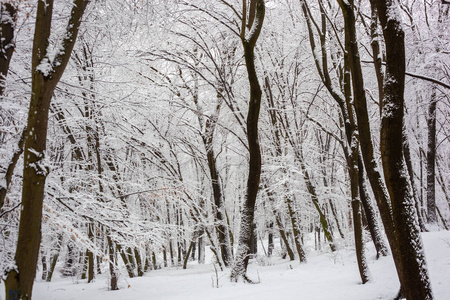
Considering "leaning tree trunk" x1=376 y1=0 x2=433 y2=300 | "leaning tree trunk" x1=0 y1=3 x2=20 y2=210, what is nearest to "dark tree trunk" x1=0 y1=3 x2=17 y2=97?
"leaning tree trunk" x1=0 y1=3 x2=20 y2=210

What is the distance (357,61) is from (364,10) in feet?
24.0

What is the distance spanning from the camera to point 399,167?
10.4ft

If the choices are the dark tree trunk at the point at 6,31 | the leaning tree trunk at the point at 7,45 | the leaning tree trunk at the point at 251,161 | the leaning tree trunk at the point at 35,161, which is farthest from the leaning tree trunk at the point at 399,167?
the dark tree trunk at the point at 6,31

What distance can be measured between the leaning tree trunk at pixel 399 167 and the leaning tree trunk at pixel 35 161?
136 inches

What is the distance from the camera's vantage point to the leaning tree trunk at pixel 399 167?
3.12 meters

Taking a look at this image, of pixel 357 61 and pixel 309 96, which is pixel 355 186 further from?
pixel 309 96

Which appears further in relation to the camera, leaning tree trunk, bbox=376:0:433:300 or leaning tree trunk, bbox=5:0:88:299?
leaning tree trunk, bbox=376:0:433:300

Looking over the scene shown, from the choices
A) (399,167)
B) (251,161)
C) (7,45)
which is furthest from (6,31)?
(399,167)

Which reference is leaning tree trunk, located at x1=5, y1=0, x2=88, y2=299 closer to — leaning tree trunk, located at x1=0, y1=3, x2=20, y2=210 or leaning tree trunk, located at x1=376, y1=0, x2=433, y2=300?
leaning tree trunk, located at x1=0, y1=3, x2=20, y2=210

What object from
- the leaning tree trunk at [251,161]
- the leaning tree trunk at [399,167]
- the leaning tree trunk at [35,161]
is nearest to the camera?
the leaning tree trunk at [35,161]

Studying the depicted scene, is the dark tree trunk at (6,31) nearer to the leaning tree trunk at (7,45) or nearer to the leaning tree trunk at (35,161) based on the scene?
the leaning tree trunk at (7,45)

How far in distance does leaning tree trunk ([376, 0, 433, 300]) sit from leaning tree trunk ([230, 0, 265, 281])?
3.25m

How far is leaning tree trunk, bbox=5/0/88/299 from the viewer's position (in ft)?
9.32

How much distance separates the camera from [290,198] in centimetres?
1081
